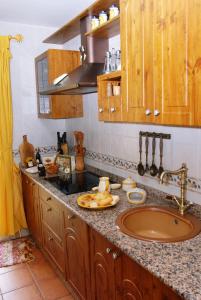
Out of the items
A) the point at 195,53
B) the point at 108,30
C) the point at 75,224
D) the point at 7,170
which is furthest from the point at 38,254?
the point at 195,53

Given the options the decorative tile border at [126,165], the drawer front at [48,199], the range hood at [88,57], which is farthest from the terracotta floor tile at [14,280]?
the range hood at [88,57]

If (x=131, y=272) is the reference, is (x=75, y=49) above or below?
above

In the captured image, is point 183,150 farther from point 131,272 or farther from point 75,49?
point 75,49

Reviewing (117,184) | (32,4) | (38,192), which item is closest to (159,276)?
(117,184)

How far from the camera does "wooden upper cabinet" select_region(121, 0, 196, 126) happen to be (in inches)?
47.1

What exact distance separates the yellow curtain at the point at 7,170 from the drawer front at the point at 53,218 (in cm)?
68

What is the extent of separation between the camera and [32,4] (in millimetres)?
2486

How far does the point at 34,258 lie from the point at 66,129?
1.55 m

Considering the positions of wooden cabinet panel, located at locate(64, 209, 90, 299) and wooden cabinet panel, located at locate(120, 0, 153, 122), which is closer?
wooden cabinet panel, located at locate(120, 0, 153, 122)

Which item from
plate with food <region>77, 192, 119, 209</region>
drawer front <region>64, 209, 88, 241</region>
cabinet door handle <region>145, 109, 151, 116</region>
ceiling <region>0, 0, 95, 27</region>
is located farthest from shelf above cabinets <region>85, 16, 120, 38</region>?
drawer front <region>64, 209, 88, 241</region>

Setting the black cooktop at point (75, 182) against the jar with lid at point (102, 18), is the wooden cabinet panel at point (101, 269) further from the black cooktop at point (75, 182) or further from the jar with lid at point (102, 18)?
the jar with lid at point (102, 18)

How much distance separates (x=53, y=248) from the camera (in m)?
2.46

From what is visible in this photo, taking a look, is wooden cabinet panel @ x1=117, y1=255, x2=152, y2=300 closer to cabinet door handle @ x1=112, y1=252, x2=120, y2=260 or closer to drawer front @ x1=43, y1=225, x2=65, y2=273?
cabinet door handle @ x1=112, y1=252, x2=120, y2=260

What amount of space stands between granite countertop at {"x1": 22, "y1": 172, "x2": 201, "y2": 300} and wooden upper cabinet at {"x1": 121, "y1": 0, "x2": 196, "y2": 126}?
1.91 feet
